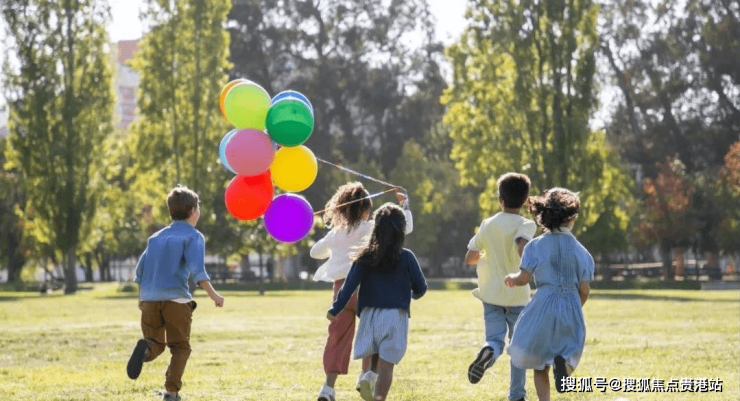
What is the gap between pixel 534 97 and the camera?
1692 inches

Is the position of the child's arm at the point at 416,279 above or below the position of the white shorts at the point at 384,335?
above

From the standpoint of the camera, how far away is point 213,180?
155 ft

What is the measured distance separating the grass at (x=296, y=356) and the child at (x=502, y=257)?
803 mm

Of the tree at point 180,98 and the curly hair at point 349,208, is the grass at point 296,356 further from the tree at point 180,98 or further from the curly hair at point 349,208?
the tree at point 180,98

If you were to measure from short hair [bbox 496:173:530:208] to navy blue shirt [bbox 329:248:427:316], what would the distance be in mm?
1108

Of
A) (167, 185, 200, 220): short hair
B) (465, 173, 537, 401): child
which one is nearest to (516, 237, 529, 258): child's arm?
(465, 173, 537, 401): child

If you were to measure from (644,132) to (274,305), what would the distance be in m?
32.6

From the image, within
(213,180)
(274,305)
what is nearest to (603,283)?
(213,180)

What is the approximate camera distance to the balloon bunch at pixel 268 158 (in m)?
10.6

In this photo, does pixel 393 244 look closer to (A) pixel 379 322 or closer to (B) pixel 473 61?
(A) pixel 379 322

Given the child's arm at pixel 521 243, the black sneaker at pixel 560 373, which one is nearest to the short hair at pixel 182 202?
the child's arm at pixel 521 243

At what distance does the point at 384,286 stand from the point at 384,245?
1.00 feet

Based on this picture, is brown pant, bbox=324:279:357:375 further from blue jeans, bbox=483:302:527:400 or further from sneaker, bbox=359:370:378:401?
blue jeans, bbox=483:302:527:400

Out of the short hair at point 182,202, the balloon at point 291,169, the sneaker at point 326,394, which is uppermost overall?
the balloon at point 291,169
